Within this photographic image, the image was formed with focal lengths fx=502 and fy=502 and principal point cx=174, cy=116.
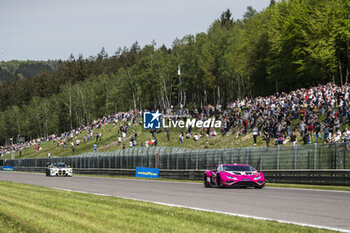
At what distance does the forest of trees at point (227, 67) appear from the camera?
5584 cm

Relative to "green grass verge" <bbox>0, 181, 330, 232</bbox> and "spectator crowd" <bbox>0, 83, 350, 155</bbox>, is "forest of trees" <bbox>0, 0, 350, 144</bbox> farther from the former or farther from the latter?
"green grass verge" <bbox>0, 181, 330, 232</bbox>

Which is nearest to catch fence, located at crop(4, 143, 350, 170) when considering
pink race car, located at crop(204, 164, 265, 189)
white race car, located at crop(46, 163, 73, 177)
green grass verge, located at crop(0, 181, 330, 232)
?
pink race car, located at crop(204, 164, 265, 189)

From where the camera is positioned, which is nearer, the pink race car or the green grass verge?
the green grass verge

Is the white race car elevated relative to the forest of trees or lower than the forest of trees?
lower

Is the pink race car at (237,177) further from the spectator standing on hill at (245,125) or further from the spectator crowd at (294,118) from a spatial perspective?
the spectator standing on hill at (245,125)

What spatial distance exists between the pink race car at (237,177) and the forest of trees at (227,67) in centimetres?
3418

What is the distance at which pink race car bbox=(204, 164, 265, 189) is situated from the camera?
20.9 meters

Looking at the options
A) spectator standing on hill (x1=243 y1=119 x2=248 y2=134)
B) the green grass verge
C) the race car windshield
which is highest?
spectator standing on hill (x1=243 y1=119 x2=248 y2=134)

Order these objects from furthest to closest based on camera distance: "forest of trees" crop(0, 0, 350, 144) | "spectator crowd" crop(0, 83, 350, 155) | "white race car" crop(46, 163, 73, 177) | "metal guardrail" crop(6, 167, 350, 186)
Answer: "forest of trees" crop(0, 0, 350, 144)
"white race car" crop(46, 163, 73, 177)
"spectator crowd" crop(0, 83, 350, 155)
"metal guardrail" crop(6, 167, 350, 186)

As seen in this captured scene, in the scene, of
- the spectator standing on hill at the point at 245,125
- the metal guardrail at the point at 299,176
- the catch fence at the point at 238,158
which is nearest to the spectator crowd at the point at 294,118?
the spectator standing on hill at the point at 245,125

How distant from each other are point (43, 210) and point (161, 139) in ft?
144

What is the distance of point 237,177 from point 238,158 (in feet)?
23.1

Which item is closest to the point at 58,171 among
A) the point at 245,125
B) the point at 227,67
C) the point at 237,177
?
the point at 245,125

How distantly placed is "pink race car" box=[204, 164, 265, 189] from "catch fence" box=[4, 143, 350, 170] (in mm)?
1290
